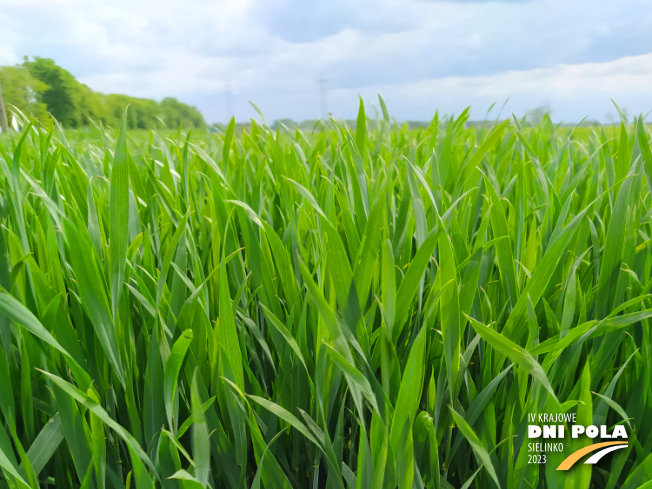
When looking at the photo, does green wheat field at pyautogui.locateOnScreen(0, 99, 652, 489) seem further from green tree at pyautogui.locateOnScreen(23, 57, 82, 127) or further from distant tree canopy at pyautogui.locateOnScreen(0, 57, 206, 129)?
green tree at pyautogui.locateOnScreen(23, 57, 82, 127)

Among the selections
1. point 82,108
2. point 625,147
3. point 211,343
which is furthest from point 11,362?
point 82,108

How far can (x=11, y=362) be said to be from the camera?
17.4 inches

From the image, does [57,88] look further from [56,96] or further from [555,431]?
[555,431]

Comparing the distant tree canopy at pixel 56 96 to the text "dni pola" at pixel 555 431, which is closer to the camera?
the text "dni pola" at pixel 555 431

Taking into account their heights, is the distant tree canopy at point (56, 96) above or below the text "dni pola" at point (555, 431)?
above

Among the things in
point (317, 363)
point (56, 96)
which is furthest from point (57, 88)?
point (317, 363)

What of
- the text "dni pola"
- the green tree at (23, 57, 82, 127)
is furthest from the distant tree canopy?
the text "dni pola"

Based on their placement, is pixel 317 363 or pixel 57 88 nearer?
pixel 317 363

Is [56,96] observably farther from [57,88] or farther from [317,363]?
[317,363]

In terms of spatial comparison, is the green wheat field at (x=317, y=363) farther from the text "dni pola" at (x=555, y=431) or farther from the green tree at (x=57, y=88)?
the green tree at (x=57, y=88)

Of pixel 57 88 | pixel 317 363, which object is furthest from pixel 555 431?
pixel 57 88

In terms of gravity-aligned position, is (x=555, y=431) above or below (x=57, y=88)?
below

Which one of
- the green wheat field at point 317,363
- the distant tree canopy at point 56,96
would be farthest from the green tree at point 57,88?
the green wheat field at point 317,363

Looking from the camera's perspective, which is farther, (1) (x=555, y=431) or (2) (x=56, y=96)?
(2) (x=56, y=96)
